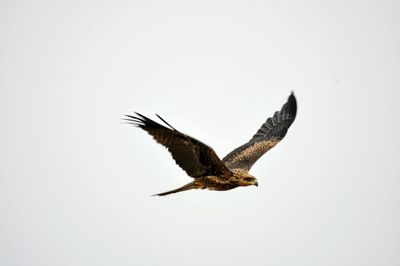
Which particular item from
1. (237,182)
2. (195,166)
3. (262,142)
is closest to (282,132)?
(262,142)

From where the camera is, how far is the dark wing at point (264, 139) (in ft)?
44.1

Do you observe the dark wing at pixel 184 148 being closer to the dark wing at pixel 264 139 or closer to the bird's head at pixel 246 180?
the bird's head at pixel 246 180

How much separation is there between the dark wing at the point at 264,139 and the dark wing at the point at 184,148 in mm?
2360

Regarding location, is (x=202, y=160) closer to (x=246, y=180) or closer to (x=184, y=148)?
(x=184, y=148)

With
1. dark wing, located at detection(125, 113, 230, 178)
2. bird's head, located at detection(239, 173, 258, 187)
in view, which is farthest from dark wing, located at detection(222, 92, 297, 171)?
dark wing, located at detection(125, 113, 230, 178)

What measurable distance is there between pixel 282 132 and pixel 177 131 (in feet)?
21.2

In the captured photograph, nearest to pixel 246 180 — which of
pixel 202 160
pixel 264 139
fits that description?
pixel 202 160

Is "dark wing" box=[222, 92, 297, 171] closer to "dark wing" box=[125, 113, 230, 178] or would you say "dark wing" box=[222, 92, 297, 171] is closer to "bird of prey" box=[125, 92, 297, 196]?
"bird of prey" box=[125, 92, 297, 196]

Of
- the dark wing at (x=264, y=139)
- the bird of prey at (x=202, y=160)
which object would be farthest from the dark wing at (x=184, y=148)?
Answer: the dark wing at (x=264, y=139)

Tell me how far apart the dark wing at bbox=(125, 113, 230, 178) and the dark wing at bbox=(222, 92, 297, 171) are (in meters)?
2.36

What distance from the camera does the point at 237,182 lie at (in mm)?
11242

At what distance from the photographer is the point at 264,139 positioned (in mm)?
14820

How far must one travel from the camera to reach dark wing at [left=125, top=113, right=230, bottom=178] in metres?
9.64

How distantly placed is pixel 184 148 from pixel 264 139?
5.27 m
